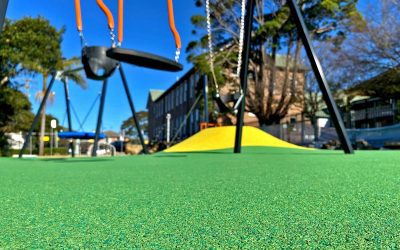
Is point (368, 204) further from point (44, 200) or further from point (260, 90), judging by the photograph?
point (260, 90)

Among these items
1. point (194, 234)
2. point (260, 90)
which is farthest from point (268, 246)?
point (260, 90)

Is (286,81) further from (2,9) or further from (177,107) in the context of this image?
(2,9)

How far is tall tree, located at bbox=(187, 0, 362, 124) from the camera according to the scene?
2094 centimetres

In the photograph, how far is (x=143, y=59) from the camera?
3.12 meters

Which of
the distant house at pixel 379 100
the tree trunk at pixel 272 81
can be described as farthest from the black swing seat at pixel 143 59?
the tree trunk at pixel 272 81

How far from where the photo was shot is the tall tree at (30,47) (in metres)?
17.7

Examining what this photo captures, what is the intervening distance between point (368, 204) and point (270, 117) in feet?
70.5

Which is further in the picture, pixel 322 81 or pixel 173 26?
pixel 322 81

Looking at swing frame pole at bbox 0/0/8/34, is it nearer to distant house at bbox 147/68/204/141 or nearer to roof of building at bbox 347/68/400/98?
roof of building at bbox 347/68/400/98

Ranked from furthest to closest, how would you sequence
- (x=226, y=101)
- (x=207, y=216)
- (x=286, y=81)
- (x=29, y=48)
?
(x=286, y=81) → (x=29, y=48) → (x=226, y=101) → (x=207, y=216)

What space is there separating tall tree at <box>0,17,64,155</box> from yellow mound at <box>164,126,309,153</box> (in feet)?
38.8

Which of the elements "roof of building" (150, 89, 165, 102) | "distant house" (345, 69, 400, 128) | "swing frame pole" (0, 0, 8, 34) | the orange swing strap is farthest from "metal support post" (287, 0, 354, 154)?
"roof of building" (150, 89, 165, 102)

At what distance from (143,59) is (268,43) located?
19777 millimetres

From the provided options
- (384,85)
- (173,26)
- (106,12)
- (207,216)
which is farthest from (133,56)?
(384,85)
